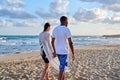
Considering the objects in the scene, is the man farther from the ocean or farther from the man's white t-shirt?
the ocean

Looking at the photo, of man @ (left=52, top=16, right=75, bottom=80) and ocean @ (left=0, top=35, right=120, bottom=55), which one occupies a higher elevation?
man @ (left=52, top=16, right=75, bottom=80)

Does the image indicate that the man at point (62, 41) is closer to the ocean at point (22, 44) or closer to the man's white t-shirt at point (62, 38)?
the man's white t-shirt at point (62, 38)

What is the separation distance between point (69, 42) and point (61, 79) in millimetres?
995

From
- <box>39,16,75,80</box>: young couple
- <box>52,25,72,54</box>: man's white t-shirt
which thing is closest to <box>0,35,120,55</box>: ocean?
<box>39,16,75,80</box>: young couple

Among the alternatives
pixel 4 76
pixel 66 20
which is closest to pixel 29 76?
pixel 4 76

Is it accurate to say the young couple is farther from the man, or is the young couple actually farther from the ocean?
the ocean

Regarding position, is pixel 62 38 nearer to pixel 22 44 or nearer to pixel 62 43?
pixel 62 43

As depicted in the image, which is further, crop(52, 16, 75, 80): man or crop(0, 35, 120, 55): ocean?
crop(0, 35, 120, 55): ocean

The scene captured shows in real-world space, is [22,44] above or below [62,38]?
below

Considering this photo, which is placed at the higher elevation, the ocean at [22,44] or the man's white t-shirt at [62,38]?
the man's white t-shirt at [62,38]

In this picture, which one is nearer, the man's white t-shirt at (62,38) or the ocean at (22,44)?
the man's white t-shirt at (62,38)

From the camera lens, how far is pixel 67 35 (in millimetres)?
7605

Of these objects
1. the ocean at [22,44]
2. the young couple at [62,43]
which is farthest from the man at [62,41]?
the ocean at [22,44]

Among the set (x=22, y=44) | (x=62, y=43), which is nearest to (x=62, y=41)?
(x=62, y=43)
